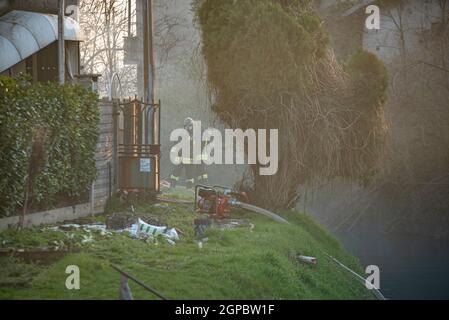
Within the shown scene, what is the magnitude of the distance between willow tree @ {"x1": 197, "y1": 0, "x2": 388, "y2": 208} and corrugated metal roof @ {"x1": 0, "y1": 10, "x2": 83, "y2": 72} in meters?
6.28

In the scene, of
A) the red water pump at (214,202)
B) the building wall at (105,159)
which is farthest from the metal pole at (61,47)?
the red water pump at (214,202)

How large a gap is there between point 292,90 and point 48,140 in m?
6.60

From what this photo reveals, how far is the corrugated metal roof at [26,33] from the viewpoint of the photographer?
2553 cm

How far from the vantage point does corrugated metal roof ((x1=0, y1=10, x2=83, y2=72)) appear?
83.8ft

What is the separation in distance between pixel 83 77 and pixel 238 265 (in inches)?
416

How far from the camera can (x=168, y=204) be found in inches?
894

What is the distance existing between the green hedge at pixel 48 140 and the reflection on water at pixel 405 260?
8.39 meters

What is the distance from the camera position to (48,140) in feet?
56.5

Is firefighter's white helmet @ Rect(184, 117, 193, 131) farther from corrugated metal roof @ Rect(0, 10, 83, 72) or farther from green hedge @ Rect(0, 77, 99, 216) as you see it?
green hedge @ Rect(0, 77, 99, 216)

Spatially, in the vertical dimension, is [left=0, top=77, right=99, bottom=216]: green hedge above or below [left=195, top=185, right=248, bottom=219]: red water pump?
above

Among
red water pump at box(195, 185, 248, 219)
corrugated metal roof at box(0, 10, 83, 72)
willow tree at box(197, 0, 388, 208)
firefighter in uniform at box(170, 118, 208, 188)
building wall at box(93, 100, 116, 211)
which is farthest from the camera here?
firefighter in uniform at box(170, 118, 208, 188)

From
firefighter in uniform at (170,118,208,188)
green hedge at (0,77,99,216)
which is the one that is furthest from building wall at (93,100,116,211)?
firefighter in uniform at (170,118,208,188)

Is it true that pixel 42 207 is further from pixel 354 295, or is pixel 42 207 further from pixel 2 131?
pixel 354 295

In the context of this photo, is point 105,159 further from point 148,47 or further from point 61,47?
point 148,47
